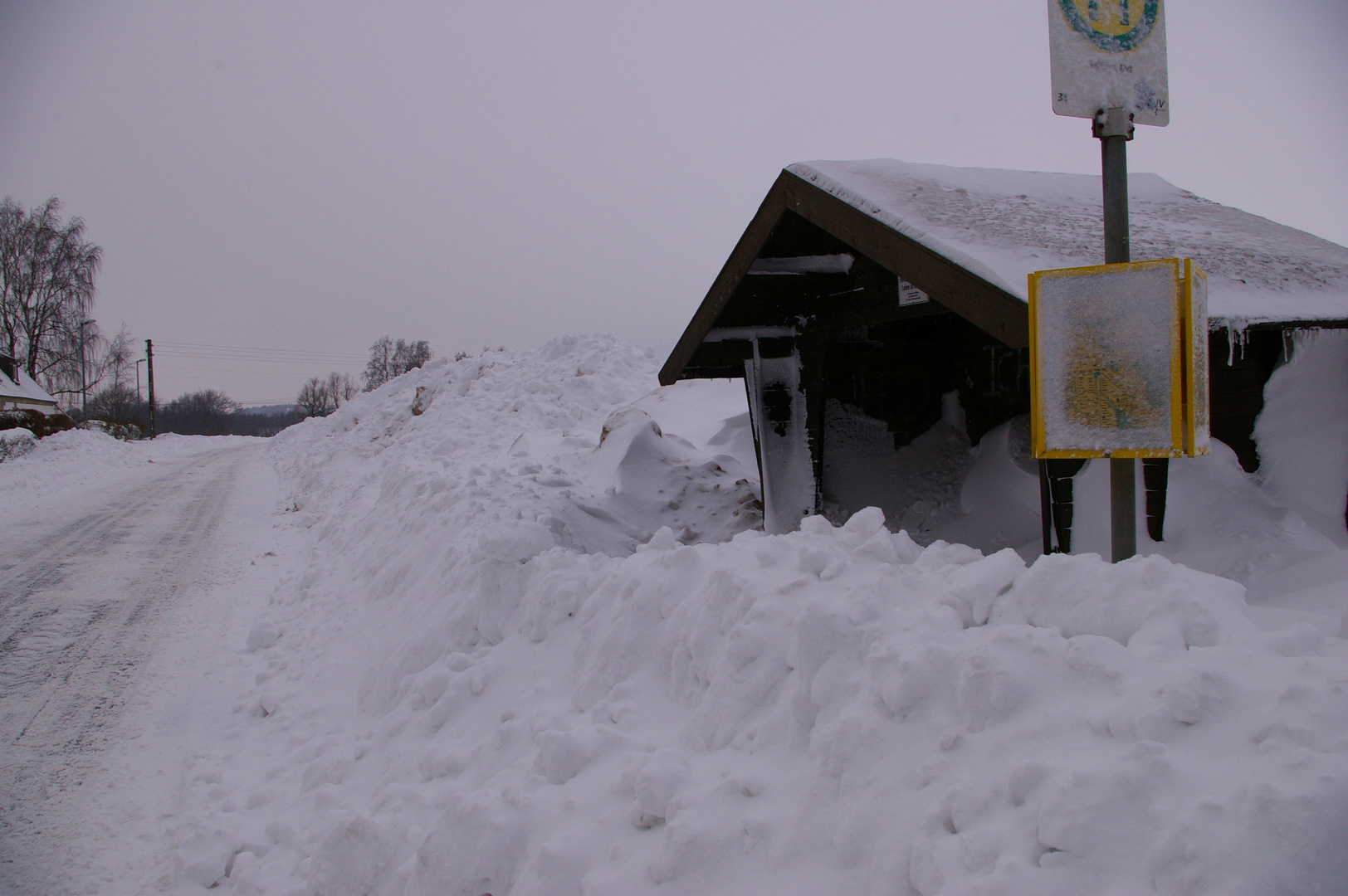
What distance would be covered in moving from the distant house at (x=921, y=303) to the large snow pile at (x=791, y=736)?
1.98m

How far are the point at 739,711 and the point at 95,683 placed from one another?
16.8ft

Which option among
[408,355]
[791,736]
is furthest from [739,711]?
[408,355]

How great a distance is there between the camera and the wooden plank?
416cm

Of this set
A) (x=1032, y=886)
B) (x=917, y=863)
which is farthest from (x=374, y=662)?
(x=1032, y=886)

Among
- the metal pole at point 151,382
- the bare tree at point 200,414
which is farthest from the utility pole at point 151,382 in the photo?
the bare tree at point 200,414

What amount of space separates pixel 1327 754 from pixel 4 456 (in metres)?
28.4

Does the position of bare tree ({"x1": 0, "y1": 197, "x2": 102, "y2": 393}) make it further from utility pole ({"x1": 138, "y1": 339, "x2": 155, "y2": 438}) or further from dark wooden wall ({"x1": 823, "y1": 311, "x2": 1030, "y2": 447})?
dark wooden wall ({"x1": 823, "y1": 311, "x2": 1030, "y2": 447})

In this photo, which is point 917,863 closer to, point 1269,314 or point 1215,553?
point 1215,553

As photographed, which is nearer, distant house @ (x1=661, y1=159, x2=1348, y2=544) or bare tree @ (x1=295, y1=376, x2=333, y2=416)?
distant house @ (x1=661, y1=159, x2=1348, y2=544)

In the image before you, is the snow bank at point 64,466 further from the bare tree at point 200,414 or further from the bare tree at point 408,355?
the bare tree at point 200,414

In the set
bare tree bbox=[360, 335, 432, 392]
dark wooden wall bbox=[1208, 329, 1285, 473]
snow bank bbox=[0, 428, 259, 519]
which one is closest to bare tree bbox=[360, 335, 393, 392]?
bare tree bbox=[360, 335, 432, 392]

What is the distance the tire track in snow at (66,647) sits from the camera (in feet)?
12.1

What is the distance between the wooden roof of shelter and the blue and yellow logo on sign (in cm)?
128

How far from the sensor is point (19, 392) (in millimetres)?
33000
